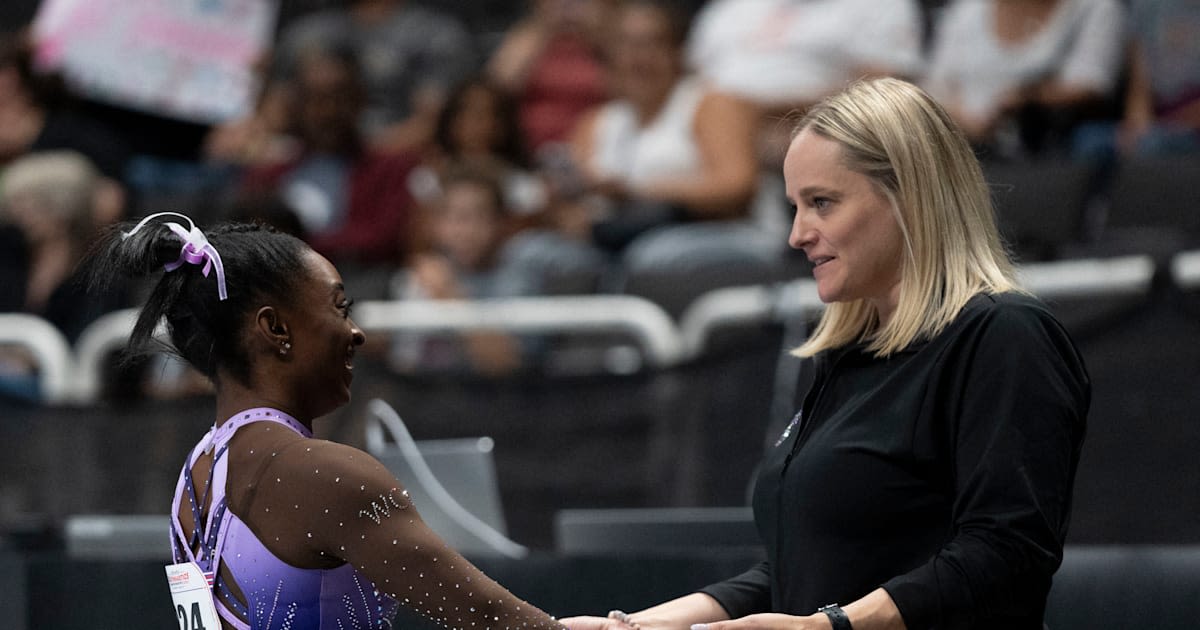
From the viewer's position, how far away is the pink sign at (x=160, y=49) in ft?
23.5

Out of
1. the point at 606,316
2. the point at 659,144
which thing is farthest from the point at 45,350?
the point at 659,144

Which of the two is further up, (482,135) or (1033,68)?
(1033,68)

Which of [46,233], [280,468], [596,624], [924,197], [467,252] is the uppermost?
[924,197]

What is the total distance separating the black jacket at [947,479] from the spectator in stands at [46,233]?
475 cm

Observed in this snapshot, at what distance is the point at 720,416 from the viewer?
15.7ft

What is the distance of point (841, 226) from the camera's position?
2559mm

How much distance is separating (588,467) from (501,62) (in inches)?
148

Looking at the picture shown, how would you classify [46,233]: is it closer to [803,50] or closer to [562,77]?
[562,77]

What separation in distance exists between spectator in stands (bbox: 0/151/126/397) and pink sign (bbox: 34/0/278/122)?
1.66 ft

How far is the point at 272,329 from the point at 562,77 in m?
5.54

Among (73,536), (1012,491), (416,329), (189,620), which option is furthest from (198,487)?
(416,329)

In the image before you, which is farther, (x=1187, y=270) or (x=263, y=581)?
(x=1187, y=270)

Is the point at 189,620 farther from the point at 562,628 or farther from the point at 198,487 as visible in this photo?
the point at 562,628

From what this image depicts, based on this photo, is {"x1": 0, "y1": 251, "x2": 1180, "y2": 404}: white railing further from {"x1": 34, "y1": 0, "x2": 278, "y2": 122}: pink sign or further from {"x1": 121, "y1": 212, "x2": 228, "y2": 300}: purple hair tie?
{"x1": 121, "y1": 212, "x2": 228, "y2": 300}: purple hair tie
